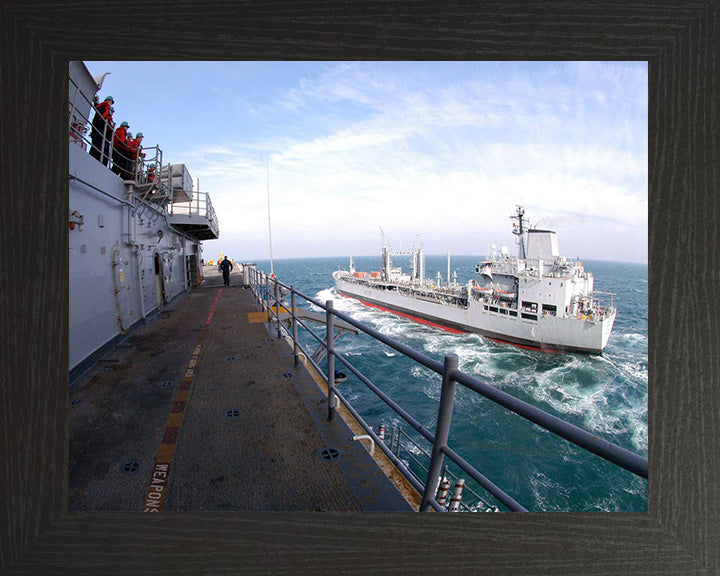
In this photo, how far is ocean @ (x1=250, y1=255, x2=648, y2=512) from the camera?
8.20 metres

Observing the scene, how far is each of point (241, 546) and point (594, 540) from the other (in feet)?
4.69

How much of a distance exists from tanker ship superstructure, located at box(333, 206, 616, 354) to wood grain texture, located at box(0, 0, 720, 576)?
66.8ft

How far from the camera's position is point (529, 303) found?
68.1 feet

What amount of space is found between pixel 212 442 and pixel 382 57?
282cm

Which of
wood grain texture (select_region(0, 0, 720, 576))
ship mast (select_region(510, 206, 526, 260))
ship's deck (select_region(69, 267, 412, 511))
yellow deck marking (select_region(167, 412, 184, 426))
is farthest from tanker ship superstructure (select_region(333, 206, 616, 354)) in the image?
yellow deck marking (select_region(167, 412, 184, 426))

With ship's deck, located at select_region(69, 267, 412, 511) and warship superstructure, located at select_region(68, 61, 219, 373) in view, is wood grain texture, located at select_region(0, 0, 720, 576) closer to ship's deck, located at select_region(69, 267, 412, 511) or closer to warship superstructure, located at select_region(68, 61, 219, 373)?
ship's deck, located at select_region(69, 267, 412, 511)

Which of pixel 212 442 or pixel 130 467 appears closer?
pixel 130 467

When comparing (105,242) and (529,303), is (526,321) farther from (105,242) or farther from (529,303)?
(105,242)

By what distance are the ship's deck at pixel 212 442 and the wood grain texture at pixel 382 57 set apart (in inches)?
23.5

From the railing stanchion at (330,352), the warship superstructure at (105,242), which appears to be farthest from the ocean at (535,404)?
the warship superstructure at (105,242)

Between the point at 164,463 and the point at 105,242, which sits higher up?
the point at 105,242

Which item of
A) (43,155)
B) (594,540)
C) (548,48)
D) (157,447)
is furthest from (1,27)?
(594,540)

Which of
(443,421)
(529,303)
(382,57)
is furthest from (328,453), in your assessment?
(529,303)

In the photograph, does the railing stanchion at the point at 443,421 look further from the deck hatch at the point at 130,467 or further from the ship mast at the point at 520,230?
the ship mast at the point at 520,230
